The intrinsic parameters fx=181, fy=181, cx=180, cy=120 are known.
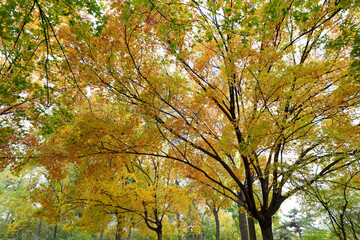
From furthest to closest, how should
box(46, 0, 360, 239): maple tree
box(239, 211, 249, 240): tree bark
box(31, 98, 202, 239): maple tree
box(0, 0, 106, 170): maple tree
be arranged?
1. box(239, 211, 249, 240): tree bark
2. box(31, 98, 202, 239): maple tree
3. box(46, 0, 360, 239): maple tree
4. box(0, 0, 106, 170): maple tree

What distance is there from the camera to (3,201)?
18094 millimetres

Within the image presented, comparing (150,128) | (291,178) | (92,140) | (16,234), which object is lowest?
(16,234)

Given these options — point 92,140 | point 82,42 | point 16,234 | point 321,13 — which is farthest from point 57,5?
point 16,234

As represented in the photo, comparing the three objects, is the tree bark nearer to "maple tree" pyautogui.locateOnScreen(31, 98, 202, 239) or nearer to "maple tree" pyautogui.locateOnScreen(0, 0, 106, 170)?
"maple tree" pyautogui.locateOnScreen(31, 98, 202, 239)

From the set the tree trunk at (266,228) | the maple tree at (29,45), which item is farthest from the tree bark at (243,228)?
the maple tree at (29,45)

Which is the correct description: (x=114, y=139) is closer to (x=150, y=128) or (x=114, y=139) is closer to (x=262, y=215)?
(x=150, y=128)

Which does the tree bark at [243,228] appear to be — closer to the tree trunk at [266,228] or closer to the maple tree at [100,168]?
the maple tree at [100,168]

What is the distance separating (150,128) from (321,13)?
4824mm

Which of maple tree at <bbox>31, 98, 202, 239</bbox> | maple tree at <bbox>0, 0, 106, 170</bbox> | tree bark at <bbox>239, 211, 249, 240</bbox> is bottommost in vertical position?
tree bark at <bbox>239, 211, 249, 240</bbox>

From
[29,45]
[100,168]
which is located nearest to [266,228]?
[100,168]

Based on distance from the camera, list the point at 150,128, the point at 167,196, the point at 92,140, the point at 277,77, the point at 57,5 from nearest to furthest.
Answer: the point at 57,5 < the point at 277,77 < the point at 92,140 < the point at 150,128 < the point at 167,196

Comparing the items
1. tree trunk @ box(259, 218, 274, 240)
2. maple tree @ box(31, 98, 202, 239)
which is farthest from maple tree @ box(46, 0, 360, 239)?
maple tree @ box(31, 98, 202, 239)

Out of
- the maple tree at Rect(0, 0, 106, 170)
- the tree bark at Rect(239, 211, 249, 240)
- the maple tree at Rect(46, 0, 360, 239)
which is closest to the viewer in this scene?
the maple tree at Rect(0, 0, 106, 170)

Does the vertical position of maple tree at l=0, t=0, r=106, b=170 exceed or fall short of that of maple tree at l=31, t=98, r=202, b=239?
it exceeds it
